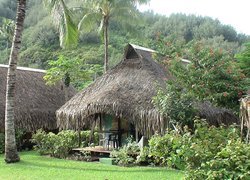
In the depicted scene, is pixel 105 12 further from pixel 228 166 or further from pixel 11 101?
pixel 228 166

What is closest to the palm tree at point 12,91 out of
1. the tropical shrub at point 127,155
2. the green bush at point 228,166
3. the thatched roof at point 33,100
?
the tropical shrub at point 127,155

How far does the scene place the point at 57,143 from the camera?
563 inches

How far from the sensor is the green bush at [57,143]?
559 inches

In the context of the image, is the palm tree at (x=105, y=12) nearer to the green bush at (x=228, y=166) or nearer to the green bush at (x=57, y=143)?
the green bush at (x=57, y=143)

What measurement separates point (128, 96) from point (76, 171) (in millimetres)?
3594

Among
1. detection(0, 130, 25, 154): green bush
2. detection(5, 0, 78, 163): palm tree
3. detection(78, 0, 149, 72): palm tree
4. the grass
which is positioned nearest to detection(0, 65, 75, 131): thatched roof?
detection(0, 130, 25, 154): green bush

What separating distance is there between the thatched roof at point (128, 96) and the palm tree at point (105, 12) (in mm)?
4495

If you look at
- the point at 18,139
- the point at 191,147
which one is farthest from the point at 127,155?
the point at 18,139

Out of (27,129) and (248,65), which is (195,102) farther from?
(27,129)

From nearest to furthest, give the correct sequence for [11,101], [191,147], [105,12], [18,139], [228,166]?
1. [228,166]
2. [191,147]
3. [11,101]
4. [18,139]
5. [105,12]

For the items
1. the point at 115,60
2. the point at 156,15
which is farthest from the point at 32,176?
the point at 156,15

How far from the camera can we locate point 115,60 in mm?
35281

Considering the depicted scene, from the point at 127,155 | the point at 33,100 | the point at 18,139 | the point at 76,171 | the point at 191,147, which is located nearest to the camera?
the point at 191,147

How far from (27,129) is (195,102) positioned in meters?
8.35
